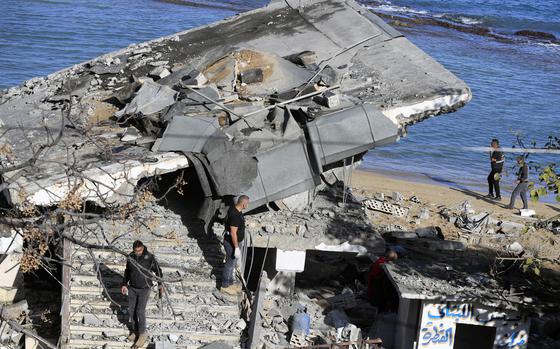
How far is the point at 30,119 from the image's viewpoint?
15414mm

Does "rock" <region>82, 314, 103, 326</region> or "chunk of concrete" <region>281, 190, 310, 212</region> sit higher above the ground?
"chunk of concrete" <region>281, 190, 310, 212</region>

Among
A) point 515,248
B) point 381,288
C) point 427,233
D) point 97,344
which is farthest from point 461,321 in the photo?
point 97,344

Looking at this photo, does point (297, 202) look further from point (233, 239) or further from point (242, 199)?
point (233, 239)

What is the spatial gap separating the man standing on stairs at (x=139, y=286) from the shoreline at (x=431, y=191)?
9947 mm

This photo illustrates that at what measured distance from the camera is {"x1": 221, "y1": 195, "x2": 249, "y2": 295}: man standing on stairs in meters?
12.9

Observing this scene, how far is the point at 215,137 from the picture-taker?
44.7ft

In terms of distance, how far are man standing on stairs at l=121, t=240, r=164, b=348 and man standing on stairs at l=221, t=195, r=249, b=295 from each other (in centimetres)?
138

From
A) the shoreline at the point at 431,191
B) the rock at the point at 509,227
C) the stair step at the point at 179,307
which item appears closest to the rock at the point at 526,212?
the shoreline at the point at 431,191

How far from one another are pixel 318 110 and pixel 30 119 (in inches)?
198

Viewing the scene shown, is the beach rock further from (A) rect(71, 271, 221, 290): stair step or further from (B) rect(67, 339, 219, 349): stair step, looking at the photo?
(B) rect(67, 339, 219, 349): stair step

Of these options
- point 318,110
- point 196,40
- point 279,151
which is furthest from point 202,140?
point 196,40

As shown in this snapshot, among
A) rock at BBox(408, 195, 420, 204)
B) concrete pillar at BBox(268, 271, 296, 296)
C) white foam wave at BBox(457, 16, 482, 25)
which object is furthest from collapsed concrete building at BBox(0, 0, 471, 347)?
white foam wave at BBox(457, 16, 482, 25)

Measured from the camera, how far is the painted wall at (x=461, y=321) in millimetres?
13406

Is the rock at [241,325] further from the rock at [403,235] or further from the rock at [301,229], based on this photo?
the rock at [403,235]
